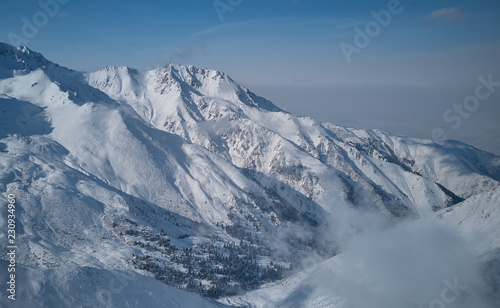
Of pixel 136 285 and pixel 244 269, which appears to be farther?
pixel 244 269

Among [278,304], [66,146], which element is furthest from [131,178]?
[278,304]

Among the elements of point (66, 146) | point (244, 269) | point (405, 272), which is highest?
point (66, 146)

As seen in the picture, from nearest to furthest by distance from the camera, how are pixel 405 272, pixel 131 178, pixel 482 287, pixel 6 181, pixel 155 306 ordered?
1. pixel 482 287
2. pixel 155 306
3. pixel 405 272
4. pixel 6 181
5. pixel 131 178

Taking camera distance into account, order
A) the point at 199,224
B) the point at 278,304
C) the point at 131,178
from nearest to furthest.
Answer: the point at 278,304
the point at 199,224
the point at 131,178

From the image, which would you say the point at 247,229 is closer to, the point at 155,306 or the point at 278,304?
the point at 278,304

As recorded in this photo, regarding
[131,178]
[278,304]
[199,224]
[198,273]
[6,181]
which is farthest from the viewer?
[131,178]

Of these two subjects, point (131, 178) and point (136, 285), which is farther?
point (131, 178)

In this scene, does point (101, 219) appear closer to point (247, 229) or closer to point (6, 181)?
point (6, 181)

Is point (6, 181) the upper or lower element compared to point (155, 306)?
upper

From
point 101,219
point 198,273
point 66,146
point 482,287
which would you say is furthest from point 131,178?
point 482,287
